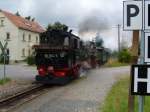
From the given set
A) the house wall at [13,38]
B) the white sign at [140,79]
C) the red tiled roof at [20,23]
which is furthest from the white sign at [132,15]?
the red tiled roof at [20,23]

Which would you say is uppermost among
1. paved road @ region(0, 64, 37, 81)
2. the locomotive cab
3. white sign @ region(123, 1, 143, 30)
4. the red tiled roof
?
the red tiled roof

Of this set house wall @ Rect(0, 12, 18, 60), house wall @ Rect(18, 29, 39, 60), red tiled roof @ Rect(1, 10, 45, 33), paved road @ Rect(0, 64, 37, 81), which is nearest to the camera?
paved road @ Rect(0, 64, 37, 81)

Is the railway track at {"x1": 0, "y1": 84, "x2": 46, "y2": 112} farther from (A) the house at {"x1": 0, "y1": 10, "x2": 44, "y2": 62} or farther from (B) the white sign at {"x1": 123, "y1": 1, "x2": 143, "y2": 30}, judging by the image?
(A) the house at {"x1": 0, "y1": 10, "x2": 44, "y2": 62}

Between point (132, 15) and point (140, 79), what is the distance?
3.39 feet

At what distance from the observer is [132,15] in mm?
6840

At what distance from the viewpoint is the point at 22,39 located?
79.4m

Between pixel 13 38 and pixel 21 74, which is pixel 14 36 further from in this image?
pixel 21 74

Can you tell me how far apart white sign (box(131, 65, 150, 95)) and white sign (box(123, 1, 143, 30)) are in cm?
65

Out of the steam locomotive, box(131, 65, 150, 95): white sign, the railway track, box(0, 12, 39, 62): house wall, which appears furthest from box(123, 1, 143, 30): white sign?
box(0, 12, 39, 62): house wall

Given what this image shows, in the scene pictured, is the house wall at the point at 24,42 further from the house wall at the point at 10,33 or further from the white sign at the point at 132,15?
the white sign at the point at 132,15

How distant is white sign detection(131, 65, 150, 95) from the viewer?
21.9 ft

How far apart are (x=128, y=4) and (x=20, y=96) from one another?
14.0m

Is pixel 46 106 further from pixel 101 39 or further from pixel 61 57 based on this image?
pixel 101 39

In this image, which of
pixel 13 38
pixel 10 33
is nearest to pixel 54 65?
pixel 13 38
